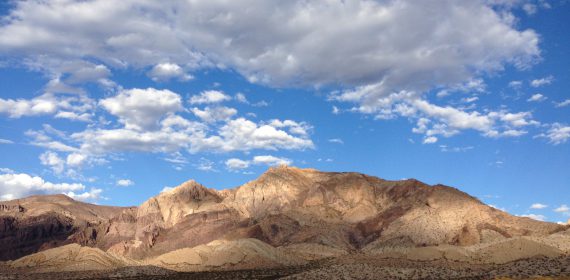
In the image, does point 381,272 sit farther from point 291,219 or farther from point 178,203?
point 178,203

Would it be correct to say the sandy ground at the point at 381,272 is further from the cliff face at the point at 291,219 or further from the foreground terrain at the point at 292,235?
the cliff face at the point at 291,219

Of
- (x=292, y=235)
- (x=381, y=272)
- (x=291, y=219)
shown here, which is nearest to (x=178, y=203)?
(x=291, y=219)

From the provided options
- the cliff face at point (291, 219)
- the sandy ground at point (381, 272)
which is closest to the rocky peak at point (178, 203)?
the cliff face at point (291, 219)

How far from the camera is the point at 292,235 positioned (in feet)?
429

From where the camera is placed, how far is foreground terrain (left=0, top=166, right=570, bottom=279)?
90688 millimetres

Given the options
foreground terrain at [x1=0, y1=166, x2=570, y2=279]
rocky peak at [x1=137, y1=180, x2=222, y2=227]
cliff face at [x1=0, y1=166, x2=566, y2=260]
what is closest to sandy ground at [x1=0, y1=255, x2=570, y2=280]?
foreground terrain at [x1=0, y1=166, x2=570, y2=279]

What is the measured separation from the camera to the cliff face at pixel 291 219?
12131cm

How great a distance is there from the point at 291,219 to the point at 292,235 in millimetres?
7363

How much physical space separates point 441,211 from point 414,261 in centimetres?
3414

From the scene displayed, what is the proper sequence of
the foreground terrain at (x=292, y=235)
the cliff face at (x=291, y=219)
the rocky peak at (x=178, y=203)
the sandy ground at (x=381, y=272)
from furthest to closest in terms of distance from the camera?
the rocky peak at (x=178, y=203) < the cliff face at (x=291, y=219) < the foreground terrain at (x=292, y=235) < the sandy ground at (x=381, y=272)

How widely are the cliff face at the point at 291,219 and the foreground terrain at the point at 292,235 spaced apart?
0.31m

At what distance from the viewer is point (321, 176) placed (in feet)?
527

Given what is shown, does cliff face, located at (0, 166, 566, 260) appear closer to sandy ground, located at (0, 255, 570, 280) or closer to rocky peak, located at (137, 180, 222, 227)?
rocky peak, located at (137, 180, 222, 227)

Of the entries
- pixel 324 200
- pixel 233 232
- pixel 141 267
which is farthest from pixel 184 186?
pixel 141 267
